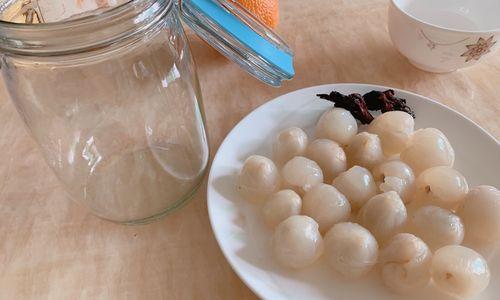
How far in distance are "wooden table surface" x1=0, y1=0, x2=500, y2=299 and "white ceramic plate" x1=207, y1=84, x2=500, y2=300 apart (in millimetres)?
40

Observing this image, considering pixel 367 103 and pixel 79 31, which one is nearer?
pixel 79 31

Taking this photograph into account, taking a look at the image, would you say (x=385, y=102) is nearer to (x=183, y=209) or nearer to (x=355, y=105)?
(x=355, y=105)

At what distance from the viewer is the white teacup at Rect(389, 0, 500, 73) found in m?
0.59

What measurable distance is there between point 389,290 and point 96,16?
0.32 meters

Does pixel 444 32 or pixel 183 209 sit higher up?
pixel 444 32

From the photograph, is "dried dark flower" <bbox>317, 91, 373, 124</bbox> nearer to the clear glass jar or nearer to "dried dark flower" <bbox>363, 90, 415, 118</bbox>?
"dried dark flower" <bbox>363, 90, 415, 118</bbox>

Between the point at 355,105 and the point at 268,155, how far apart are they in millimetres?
116

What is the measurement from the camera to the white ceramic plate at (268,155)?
1.31ft

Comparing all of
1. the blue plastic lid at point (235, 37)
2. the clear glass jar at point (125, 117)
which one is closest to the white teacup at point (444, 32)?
the blue plastic lid at point (235, 37)

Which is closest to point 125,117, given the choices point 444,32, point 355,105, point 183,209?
point 183,209

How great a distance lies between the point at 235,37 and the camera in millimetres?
527

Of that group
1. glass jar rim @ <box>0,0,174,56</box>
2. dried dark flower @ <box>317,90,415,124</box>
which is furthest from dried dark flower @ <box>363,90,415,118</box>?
glass jar rim @ <box>0,0,174,56</box>

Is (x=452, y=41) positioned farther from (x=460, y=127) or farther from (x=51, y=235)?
(x=51, y=235)

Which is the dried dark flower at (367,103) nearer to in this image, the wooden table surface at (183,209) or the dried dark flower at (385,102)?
the dried dark flower at (385,102)
